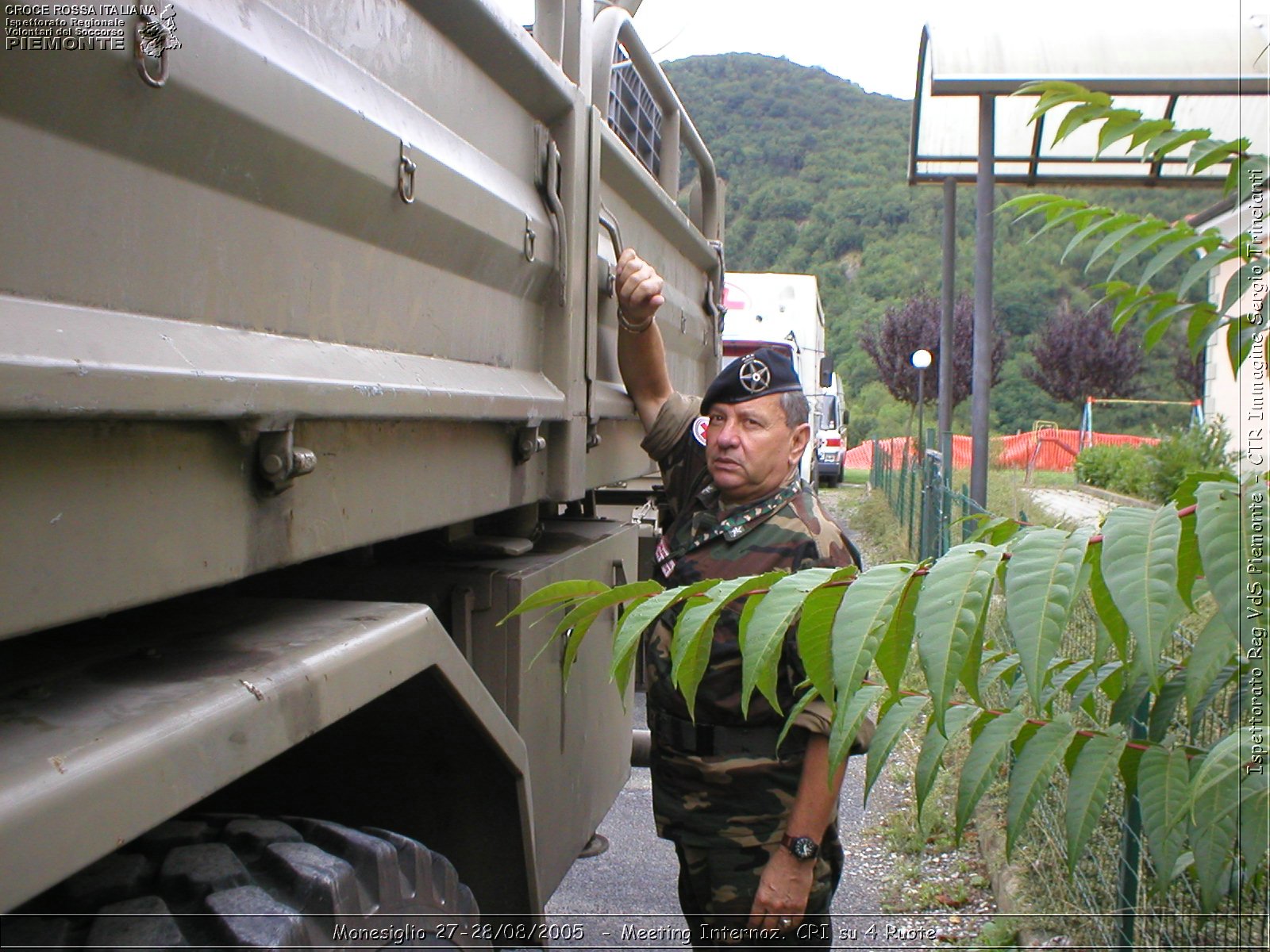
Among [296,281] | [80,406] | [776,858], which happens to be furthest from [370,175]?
[776,858]

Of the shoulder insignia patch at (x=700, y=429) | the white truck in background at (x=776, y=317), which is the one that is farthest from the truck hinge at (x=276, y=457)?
the white truck in background at (x=776, y=317)

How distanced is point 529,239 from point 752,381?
734mm

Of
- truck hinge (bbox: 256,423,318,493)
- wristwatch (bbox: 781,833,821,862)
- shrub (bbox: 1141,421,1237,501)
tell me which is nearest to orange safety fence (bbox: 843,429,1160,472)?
shrub (bbox: 1141,421,1237,501)

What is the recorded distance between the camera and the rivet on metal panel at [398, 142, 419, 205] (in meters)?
1.69

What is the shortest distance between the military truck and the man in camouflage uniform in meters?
0.24

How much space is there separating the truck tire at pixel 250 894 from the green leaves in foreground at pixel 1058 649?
40cm

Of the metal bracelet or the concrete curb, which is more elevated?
the metal bracelet

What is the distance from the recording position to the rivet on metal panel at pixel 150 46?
1102 mm

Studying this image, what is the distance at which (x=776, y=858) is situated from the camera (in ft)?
8.06

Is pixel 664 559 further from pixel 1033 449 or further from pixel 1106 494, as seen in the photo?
pixel 1033 449

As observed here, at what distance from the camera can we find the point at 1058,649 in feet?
4.15

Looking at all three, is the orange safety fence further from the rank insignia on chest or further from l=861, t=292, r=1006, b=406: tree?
the rank insignia on chest

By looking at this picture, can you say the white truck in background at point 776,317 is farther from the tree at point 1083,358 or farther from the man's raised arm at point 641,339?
the tree at point 1083,358

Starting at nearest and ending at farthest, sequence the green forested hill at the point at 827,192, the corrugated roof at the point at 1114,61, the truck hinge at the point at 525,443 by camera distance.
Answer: the truck hinge at the point at 525,443 < the corrugated roof at the point at 1114,61 < the green forested hill at the point at 827,192
